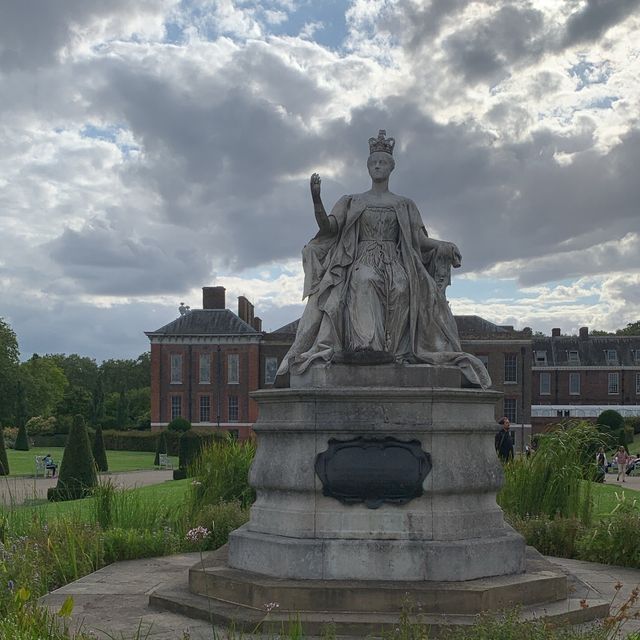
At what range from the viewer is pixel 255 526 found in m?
7.79

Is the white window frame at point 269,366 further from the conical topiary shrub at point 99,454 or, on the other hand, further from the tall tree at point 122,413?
the conical topiary shrub at point 99,454

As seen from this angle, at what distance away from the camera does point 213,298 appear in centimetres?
6638

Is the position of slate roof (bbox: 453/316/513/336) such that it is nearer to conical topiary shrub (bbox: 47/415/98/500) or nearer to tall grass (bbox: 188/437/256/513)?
conical topiary shrub (bbox: 47/415/98/500)

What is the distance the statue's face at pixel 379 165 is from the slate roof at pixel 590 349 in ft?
219

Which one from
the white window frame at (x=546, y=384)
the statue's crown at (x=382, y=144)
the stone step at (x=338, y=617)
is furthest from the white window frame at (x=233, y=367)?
the stone step at (x=338, y=617)

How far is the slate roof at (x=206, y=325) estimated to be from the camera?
6431 centimetres

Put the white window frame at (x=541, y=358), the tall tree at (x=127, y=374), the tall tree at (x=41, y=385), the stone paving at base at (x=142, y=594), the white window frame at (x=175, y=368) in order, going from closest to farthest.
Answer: the stone paving at base at (x=142, y=594), the white window frame at (x=175, y=368), the white window frame at (x=541, y=358), the tall tree at (x=41, y=385), the tall tree at (x=127, y=374)

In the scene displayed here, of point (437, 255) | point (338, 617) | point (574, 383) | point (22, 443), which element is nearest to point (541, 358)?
point (574, 383)

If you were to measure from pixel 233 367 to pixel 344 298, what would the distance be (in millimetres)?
56917

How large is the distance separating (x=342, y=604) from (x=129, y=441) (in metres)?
57.4

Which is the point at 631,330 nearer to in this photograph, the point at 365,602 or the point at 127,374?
the point at 127,374

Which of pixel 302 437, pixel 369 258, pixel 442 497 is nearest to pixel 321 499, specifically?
pixel 302 437

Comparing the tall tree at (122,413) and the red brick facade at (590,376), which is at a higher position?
the red brick facade at (590,376)

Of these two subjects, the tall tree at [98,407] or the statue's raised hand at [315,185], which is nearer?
the statue's raised hand at [315,185]
